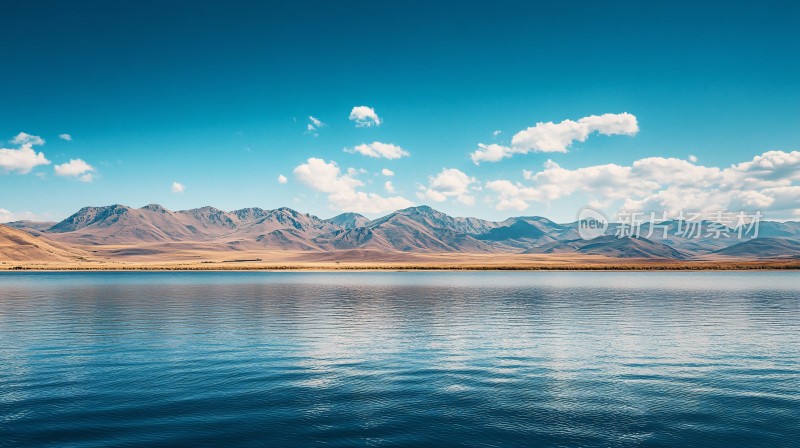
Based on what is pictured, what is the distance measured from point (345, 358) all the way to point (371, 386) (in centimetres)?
688

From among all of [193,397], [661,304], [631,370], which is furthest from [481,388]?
[661,304]

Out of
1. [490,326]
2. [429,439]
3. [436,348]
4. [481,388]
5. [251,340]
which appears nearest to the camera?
[429,439]

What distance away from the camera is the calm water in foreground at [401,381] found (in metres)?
17.4

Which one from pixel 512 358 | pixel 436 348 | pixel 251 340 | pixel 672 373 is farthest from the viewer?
pixel 251 340

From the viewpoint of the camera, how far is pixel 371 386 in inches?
929

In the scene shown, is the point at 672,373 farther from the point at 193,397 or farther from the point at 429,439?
the point at 193,397

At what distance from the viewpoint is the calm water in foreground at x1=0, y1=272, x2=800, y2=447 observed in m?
17.4

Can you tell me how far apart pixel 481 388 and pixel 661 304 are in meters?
50.7

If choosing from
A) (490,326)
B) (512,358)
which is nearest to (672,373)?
(512,358)

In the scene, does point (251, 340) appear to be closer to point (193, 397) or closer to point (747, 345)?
point (193, 397)

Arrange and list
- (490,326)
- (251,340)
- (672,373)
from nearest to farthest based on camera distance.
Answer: (672,373) → (251,340) → (490,326)

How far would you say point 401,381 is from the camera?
2455 cm

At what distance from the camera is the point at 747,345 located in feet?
113

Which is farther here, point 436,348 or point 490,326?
point 490,326
